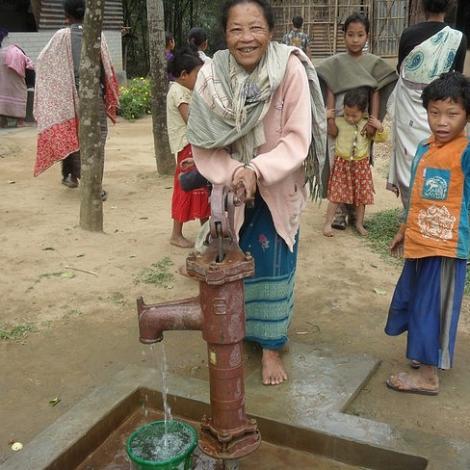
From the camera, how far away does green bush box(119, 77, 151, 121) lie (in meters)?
11.3

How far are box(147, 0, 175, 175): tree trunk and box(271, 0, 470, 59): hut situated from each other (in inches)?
436

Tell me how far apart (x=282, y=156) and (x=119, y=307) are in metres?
1.64

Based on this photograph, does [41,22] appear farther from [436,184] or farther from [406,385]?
[406,385]

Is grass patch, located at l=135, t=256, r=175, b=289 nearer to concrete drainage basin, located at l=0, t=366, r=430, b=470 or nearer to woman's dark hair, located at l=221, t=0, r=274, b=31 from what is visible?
concrete drainage basin, located at l=0, t=366, r=430, b=470

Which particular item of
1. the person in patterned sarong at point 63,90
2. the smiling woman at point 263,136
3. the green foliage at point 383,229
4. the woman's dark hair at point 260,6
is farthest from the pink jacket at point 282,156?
the person in patterned sarong at point 63,90

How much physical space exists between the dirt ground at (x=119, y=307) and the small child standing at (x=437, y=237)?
225mm

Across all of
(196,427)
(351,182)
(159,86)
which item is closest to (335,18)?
(159,86)

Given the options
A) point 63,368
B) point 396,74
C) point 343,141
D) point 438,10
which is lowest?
point 63,368

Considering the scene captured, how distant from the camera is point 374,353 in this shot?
3143 mm

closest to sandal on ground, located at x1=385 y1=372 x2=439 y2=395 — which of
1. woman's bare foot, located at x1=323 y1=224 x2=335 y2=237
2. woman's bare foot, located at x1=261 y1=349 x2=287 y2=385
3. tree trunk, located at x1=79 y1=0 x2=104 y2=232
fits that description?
woman's bare foot, located at x1=261 y1=349 x2=287 y2=385

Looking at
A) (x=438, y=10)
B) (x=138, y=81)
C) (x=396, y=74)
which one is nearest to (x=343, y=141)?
(x=396, y=74)

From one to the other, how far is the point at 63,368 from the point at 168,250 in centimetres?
162

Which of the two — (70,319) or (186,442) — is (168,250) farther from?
(186,442)

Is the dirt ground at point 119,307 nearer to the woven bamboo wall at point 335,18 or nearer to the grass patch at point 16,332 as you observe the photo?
the grass patch at point 16,332
